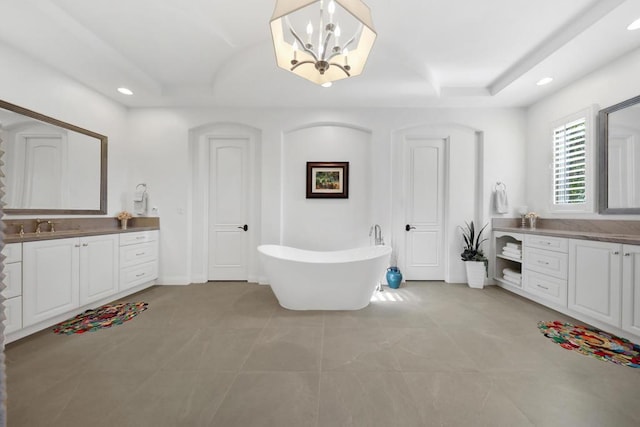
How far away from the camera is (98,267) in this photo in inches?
115

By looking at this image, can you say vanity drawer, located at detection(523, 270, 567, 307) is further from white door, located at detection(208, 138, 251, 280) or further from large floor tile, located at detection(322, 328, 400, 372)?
white door, located at detection(208, 138, 251, 280)

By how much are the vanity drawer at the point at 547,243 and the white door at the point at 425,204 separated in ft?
3.47

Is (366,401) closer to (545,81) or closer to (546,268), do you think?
(546,268)

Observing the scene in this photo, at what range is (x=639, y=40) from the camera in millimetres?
2426

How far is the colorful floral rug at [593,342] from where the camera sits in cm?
205

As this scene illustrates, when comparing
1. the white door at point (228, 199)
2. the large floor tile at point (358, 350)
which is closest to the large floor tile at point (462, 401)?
the large floor tile at point (358, 350)

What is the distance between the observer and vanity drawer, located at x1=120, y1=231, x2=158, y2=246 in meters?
3.27

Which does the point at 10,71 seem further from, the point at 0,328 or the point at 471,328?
the point at 471,328

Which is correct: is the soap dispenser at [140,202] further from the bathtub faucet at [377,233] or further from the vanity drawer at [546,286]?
the vanity drawer at [546,286]

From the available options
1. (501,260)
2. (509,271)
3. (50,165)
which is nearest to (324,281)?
(509,271)

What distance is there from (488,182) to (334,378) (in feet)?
11.4

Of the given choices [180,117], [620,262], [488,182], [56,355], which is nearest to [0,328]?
[56,355]

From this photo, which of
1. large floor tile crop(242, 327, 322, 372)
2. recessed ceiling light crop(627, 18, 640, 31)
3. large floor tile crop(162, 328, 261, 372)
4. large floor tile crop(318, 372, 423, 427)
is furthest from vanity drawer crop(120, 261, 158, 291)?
recessed ceiling light crop(627, 18, 640, 31)

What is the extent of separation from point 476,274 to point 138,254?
454 centimetres
